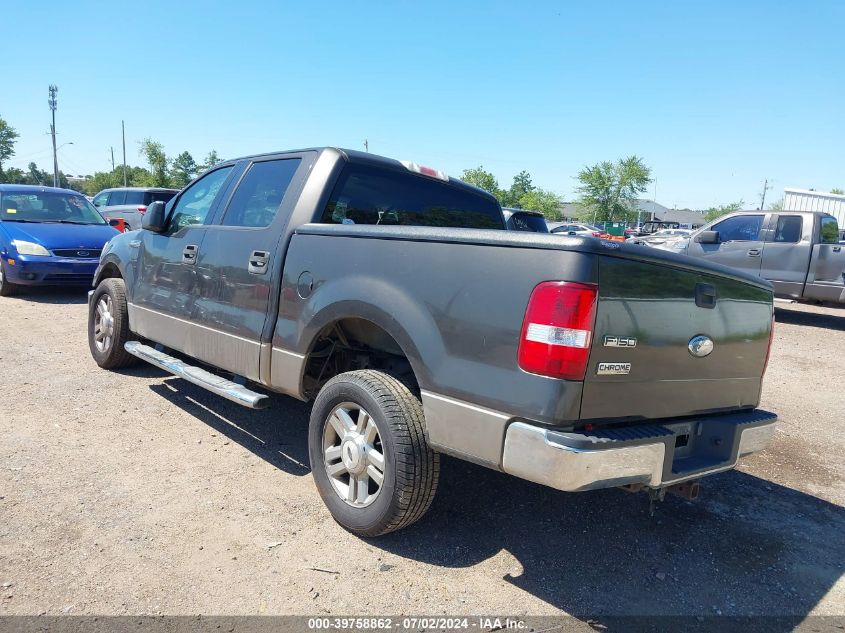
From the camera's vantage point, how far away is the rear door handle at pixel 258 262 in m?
3.56

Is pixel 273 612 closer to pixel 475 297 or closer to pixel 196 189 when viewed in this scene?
pixel 475 297

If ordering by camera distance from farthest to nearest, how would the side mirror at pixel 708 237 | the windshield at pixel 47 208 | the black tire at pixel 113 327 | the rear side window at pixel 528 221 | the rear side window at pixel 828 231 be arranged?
the rear side window at pixel 528 221 < the side mirror at pixel 708 237 < the rear side window at pixel 828 231 < the windshield at pixel 47 208 < the black tire at pixel 113 327

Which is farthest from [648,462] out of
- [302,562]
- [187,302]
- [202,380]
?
[187,302]

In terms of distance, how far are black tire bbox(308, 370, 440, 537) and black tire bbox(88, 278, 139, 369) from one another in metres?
3.11

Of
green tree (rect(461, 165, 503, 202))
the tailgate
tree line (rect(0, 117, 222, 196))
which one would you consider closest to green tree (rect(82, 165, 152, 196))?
tree line (rect(0, 117, 222, 196))

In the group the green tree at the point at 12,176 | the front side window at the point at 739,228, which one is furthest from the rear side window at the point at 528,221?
the green tree at the point at 12,176

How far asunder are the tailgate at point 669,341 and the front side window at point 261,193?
7.35 feet

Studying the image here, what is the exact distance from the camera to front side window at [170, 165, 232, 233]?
4.45 meters

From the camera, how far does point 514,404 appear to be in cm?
235

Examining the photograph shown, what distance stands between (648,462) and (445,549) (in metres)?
1.13

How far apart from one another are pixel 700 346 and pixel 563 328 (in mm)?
869

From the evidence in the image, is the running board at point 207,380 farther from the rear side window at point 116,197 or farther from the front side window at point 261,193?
the rear side window at point 116,197

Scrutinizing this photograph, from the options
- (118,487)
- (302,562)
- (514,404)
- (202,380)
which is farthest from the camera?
(202,380)

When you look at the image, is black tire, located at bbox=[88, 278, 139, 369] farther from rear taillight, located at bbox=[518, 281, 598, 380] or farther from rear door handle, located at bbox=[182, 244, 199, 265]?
rear taillight, located at bbox=[518, 281, 598, 380]
